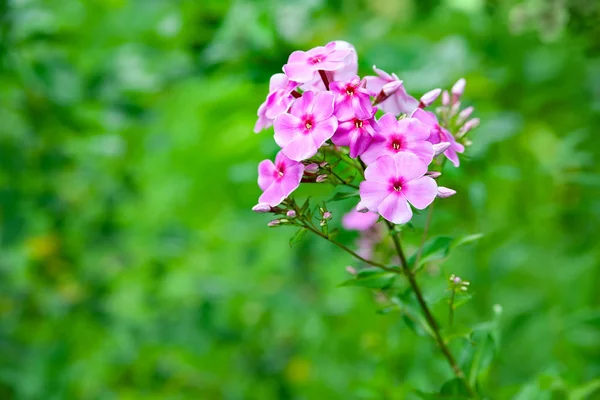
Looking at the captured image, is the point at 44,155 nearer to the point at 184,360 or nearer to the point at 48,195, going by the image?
the point at 48,195

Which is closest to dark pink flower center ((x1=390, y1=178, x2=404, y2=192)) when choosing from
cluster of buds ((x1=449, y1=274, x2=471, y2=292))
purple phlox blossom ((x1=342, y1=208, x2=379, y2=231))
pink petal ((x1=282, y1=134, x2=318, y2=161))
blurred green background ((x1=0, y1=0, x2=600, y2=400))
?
pink petal ((x1=282, y1=134, x2=318, y2=161))

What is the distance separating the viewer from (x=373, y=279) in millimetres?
981

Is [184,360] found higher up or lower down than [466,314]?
higher up

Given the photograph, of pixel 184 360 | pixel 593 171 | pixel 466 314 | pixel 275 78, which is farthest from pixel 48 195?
pixel 593 171

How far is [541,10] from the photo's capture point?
2076mm

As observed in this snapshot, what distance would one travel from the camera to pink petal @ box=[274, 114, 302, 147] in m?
0.84

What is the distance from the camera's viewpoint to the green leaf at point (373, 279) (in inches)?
38.4

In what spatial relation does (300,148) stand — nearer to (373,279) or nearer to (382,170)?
(382,170)

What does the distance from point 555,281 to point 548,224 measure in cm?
26

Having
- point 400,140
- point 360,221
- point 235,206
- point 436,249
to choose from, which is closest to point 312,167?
point 400,140

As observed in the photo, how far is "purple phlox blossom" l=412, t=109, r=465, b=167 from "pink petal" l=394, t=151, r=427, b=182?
7 cm

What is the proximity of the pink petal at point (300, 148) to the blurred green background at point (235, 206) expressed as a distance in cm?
63

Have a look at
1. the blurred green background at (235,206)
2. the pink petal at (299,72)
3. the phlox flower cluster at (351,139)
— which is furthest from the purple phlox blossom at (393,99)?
the blurred green background at (235,206)

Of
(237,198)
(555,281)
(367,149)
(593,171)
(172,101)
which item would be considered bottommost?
(367,149)
